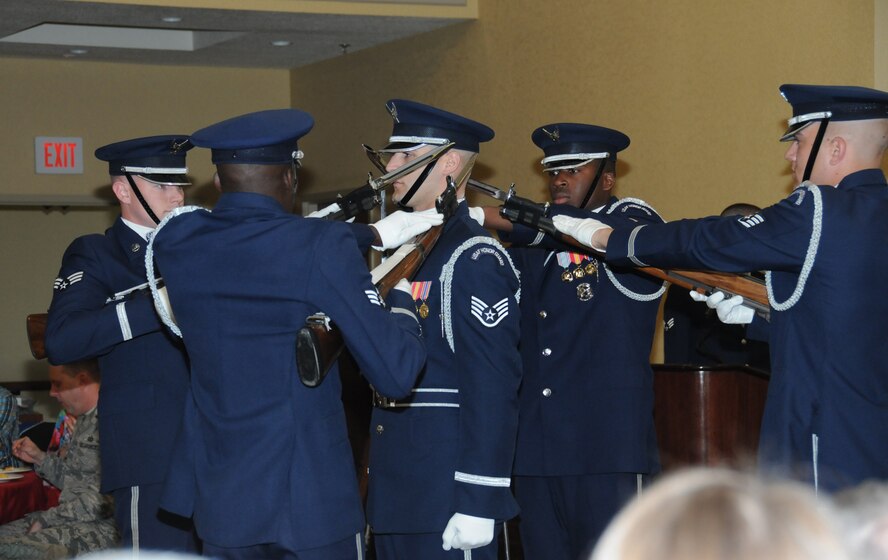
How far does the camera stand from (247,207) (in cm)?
219

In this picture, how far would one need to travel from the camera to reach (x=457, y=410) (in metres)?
2.60

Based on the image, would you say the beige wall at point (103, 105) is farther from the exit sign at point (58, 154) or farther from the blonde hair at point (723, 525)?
the blonde hair at point (723, 525)

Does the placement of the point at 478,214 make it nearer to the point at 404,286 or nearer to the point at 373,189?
the point at 373,189

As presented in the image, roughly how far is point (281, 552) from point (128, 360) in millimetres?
1009

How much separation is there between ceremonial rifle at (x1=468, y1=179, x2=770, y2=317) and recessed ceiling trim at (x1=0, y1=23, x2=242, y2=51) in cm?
445

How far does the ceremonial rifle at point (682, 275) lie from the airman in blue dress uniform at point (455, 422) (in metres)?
0.57

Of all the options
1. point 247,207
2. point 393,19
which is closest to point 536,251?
point 247,207

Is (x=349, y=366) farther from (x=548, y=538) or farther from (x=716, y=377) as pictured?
(x=716, y=377)

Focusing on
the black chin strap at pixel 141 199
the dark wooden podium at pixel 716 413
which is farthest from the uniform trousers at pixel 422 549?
the dark wooden podium at pixel 716 413

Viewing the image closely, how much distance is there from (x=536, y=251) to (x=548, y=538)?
A: 0.91 m

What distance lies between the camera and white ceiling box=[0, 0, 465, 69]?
634cm

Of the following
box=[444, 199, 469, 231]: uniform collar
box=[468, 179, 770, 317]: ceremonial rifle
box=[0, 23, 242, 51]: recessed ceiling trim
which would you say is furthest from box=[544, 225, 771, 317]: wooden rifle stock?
box=[0, 23, 242, 51]: recessed ceiling trim

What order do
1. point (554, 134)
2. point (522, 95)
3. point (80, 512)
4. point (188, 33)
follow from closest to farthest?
point (554, 134)
point (80, 512)
point (522, 95)
point (188, 33)

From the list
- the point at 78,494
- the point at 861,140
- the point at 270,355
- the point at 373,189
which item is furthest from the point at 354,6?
the point at 270,355
